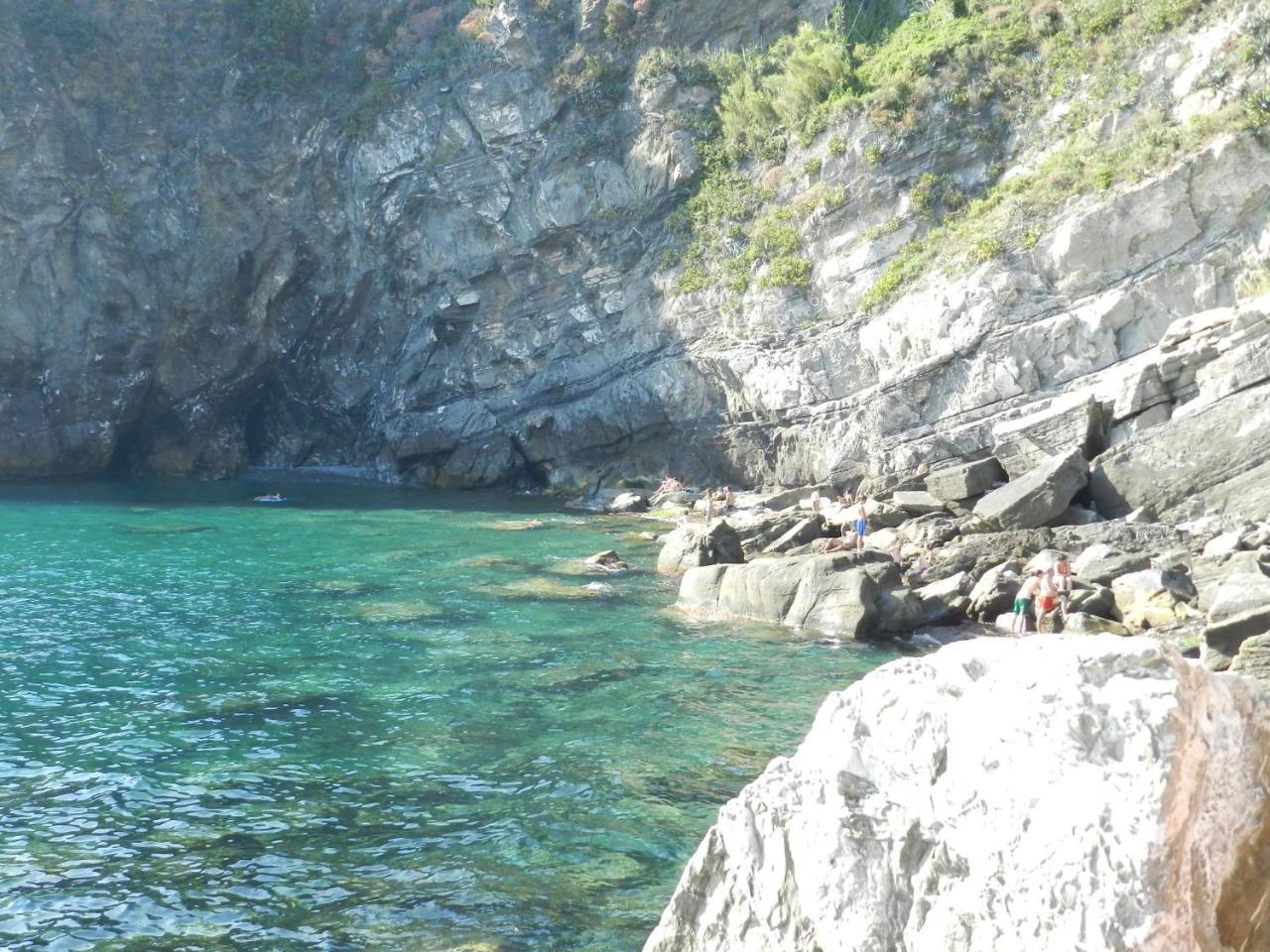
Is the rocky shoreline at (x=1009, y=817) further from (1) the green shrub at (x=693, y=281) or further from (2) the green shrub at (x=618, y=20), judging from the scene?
(2) the green shrub at (x=618, y=20)

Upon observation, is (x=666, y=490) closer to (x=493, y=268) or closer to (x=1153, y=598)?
(x=493, y=268)

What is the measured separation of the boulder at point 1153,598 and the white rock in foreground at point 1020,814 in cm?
1511

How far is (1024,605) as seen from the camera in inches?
737

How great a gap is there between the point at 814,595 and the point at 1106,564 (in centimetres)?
580

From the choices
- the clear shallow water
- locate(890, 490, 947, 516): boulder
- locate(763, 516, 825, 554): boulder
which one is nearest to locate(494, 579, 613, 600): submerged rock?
the clear shallow water

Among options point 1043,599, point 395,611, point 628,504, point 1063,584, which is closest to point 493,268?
point 628,504

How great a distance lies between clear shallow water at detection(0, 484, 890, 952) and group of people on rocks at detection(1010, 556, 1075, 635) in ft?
9.31

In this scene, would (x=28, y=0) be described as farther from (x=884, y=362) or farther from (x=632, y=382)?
(x=884, y=362)

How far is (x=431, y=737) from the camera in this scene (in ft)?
43.9

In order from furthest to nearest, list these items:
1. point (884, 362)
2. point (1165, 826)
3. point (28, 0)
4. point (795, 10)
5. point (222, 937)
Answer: point (28, 0) → point (795, 10) → point (884, 362) → point (222, 937) → point (1165, 826)

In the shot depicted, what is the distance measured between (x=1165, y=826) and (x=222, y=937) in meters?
7.22

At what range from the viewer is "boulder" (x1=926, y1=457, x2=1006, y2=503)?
2770 cm

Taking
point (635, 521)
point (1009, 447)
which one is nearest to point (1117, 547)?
point (1009, 447)

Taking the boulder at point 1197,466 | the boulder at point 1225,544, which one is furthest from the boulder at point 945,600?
the boulder at point 1197,466
